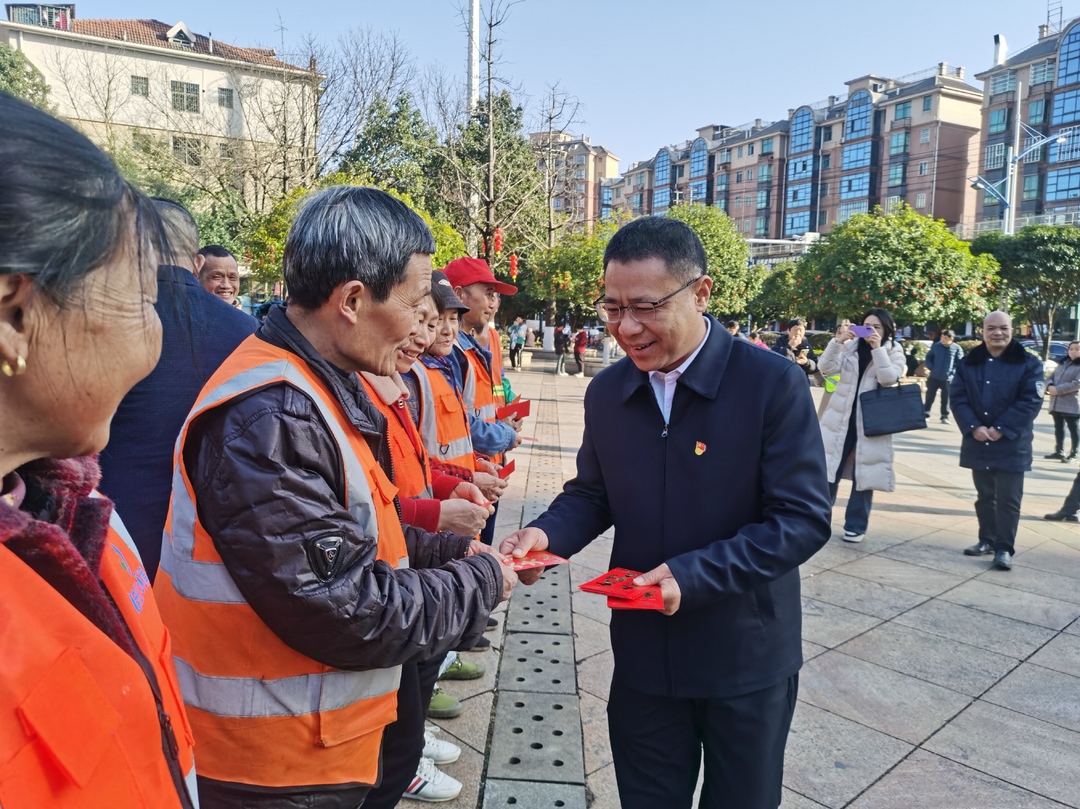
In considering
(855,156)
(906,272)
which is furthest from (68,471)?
(855,156)

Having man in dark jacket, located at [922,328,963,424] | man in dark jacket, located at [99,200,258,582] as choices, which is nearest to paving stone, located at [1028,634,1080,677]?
man in dark jacket, located at [99,200,258,582]

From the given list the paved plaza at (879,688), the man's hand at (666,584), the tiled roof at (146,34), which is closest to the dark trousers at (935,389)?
the paved plaza at (879,688)

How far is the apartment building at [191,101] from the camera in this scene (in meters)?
23.6

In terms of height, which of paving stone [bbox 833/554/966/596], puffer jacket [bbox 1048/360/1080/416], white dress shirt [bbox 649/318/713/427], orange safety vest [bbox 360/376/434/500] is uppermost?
white dress shirt [bbox 649/318/713/427]

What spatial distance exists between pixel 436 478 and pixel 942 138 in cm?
6663

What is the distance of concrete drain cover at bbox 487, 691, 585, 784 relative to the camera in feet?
9.75

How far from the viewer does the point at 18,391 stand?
0.80 meters

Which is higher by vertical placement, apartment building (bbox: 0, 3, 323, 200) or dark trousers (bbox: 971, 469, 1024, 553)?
apartment building (bbox: 0, 3, 323, 200)

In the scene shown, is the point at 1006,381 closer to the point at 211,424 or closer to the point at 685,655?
the point at 685,655

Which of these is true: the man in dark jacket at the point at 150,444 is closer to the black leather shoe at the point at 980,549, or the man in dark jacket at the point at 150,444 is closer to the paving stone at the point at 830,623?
the paving stone at the point at 830,623

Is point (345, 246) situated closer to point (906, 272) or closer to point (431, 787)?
point (431, 787)

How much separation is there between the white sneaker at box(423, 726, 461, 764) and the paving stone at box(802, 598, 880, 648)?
2.26m

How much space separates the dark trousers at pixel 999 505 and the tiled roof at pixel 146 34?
3544 centimetres

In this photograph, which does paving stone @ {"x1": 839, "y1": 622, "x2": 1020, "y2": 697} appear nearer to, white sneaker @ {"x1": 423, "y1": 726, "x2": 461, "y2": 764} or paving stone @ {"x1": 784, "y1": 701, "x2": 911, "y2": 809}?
paving stone @ {"x1": 784, "y1": 701, "x2": 911, "y2": 809}
